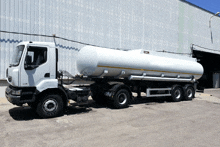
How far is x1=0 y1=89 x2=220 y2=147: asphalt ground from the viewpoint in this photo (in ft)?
16.4

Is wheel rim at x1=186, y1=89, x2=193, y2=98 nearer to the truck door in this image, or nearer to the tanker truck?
the tanker truck

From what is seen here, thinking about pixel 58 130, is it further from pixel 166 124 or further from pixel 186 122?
pixel 186 122

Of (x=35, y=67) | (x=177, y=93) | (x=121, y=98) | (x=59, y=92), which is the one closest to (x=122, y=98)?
(x=121, y=98)

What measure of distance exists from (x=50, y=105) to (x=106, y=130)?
2.76 meters

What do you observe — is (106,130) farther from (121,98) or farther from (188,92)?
(188,92)

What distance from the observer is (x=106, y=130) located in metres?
6.03

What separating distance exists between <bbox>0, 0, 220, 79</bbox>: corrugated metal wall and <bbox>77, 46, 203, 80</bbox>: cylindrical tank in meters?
4.60

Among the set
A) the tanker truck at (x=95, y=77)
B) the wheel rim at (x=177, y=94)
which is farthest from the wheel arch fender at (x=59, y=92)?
the wheel rim at (x=177, y=94)

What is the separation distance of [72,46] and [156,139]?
1016cm

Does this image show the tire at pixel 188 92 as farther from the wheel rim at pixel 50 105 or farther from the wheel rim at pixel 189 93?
the wheel rim at pixel 50 105

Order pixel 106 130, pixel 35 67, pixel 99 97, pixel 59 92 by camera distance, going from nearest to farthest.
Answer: pixel 106 130
pixel 35 67
pixel 59 92
pixel 99 97

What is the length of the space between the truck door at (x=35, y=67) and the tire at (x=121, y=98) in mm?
3460

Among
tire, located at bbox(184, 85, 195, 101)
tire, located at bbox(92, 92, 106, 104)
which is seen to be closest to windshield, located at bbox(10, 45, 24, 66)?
tire, located at bbox(92, 92, 106, 104)

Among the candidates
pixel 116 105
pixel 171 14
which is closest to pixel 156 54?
pixel 116 105
